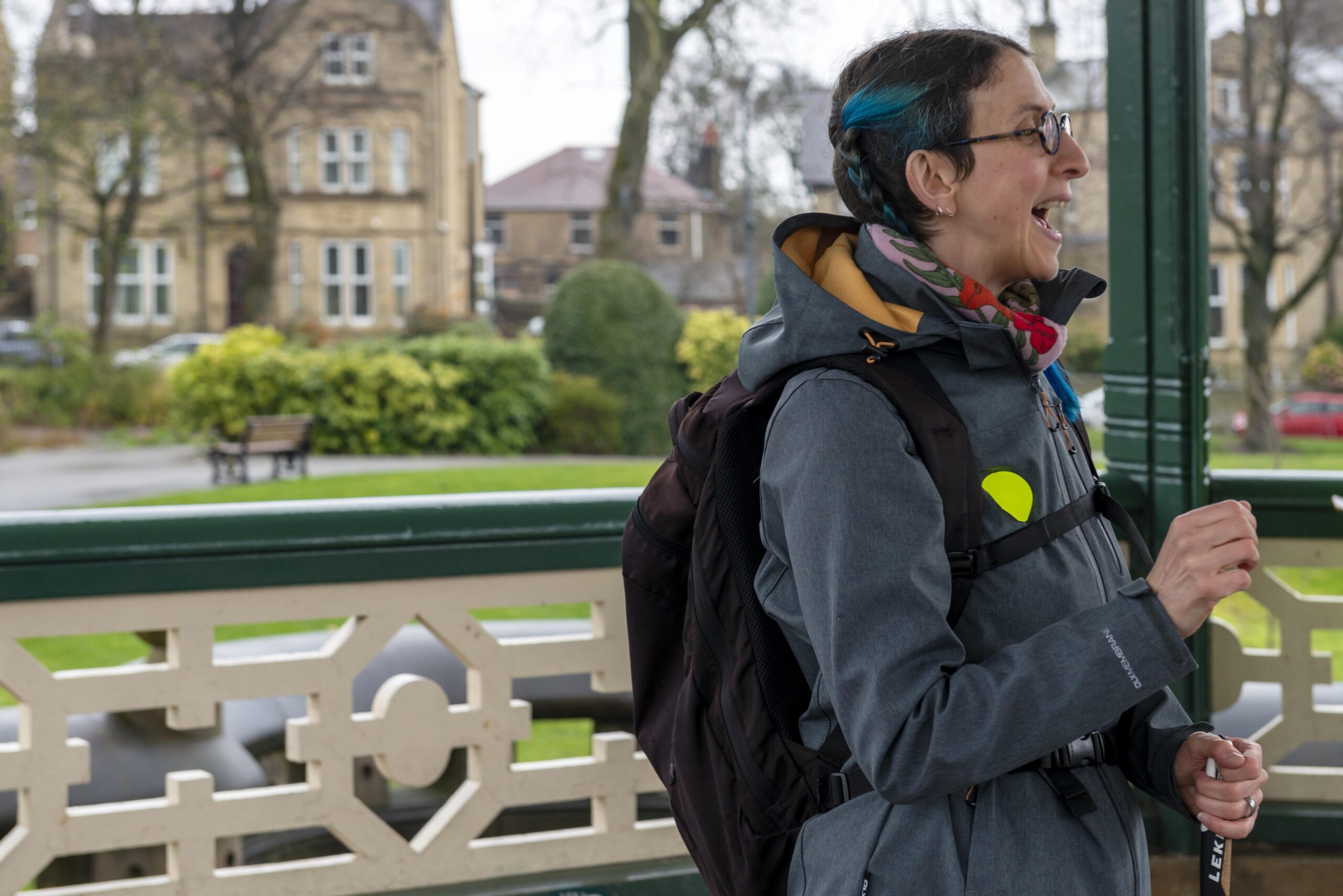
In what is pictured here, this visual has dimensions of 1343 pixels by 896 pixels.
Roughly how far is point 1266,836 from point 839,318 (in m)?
2.32

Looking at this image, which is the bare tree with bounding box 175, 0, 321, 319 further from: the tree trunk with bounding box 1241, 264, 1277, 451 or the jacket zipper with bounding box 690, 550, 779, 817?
the jacket zipper with bounding box 690, 550, 779, 817

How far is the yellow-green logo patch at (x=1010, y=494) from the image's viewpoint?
4.60 ft

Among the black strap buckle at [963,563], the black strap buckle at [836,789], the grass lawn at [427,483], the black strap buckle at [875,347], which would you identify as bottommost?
the grass lawn at [427,483]

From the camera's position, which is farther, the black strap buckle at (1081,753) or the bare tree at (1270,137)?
the bare tree at (1270,137)

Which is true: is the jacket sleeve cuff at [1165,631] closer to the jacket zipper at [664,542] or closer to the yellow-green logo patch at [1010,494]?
the yellow-green logo patch at [1010,494]

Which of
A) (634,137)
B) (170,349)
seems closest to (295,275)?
(170,349)

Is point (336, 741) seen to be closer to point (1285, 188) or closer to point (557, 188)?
point (1285, 188)

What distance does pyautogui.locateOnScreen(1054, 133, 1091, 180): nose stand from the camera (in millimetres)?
1507

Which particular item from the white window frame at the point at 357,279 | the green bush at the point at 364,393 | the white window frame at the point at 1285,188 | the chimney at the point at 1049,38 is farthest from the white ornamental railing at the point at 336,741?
the white window frame at the point at 357,279

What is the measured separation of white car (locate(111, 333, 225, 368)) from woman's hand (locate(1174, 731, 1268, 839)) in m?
26.8

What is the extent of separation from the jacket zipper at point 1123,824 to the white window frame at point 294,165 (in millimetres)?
41271

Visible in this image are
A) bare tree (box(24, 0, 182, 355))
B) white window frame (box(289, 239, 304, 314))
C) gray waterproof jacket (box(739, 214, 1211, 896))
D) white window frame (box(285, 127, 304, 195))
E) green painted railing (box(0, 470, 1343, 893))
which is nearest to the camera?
gray waterproof jacket (box(739, 214, 1211, 896))

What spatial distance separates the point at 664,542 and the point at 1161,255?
1.82 metres

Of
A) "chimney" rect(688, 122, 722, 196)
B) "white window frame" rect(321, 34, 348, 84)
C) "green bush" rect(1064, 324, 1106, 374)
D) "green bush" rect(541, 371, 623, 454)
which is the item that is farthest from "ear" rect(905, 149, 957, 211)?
"white window frame" rect(321, 34, 348, 84)
